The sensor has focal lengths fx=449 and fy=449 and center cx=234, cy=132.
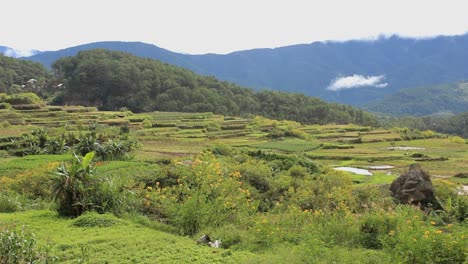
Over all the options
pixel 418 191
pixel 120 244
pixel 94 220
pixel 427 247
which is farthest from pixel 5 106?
pixel 427 247

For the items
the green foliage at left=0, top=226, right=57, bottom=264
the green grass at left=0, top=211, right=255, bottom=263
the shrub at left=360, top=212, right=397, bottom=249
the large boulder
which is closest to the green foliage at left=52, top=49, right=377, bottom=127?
the large boulder

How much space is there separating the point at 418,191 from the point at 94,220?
1340 cm

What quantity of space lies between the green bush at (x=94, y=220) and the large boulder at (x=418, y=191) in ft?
39.7

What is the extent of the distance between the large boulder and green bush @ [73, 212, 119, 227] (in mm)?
12093

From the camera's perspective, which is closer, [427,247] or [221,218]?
[427,247]

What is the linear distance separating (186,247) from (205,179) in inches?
142

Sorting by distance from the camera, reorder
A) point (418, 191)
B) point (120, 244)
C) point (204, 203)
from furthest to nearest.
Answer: point (418, 191) → point (204, 203) → point (120, 244)

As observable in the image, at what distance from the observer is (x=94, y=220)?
39.6ft

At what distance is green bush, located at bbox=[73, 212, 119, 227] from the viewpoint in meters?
11.9

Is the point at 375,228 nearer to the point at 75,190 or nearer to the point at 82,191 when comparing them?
the point at 82,191

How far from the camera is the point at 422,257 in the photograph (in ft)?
26.1

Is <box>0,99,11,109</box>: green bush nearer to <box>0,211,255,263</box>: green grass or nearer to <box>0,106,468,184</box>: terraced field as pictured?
<box>0,106,468,184</box>: terraced field

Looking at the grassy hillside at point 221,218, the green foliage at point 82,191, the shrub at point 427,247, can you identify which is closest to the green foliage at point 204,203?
the grassy hillside at point 221,218

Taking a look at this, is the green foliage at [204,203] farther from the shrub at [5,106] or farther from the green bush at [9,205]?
the shrub at [5,106]
